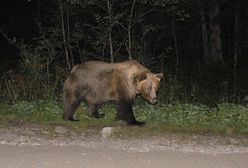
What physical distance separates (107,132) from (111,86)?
1.58 meters

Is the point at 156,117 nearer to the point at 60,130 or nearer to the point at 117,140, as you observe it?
the point at 60,130

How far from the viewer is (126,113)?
12.5 metres

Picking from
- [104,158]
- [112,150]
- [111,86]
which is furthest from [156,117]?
[104,158]

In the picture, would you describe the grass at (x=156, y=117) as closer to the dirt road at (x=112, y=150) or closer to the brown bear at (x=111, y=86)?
the brown bear at (x=111, y=86)

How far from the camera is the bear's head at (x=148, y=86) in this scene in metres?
12.5

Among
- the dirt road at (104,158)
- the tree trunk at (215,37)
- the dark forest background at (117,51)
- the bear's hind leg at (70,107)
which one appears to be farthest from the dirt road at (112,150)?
the tree trunk at (215,37)

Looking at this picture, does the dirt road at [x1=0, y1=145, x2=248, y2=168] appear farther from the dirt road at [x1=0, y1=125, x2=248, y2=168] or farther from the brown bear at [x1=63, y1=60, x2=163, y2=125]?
the brown bear at [x1=63, y1=60, x2=163, y2=125]

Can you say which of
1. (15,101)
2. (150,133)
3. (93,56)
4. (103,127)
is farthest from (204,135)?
(93,56)

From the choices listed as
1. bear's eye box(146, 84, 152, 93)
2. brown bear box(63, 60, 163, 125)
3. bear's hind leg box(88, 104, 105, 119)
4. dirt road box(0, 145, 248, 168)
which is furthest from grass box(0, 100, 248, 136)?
dirt road box(0, 145, 248, 168)

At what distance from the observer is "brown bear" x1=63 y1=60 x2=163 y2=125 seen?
12555 millimetres

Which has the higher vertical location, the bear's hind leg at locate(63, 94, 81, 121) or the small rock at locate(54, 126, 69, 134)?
the bear's hind leg at locate(63, 94, 81, 121)

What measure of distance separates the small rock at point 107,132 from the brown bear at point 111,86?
943 mm

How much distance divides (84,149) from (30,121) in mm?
3226

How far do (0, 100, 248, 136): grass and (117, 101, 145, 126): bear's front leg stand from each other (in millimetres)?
175
